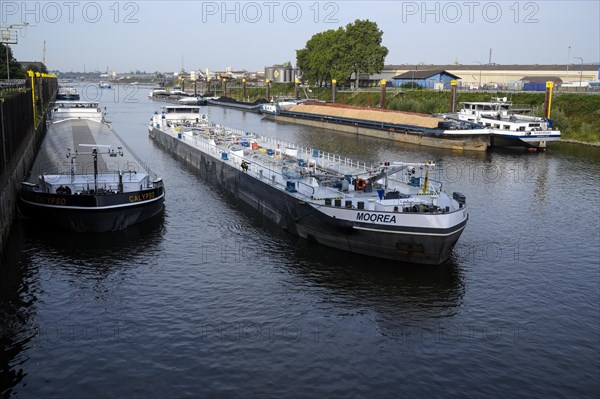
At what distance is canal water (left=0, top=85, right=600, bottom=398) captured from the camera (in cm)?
1698

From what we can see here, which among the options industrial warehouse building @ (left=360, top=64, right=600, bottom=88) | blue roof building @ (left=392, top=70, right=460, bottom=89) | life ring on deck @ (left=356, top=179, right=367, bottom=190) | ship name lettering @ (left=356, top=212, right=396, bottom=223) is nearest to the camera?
ship name lettering @ (left=356, top=212, right=396, bottom=223)

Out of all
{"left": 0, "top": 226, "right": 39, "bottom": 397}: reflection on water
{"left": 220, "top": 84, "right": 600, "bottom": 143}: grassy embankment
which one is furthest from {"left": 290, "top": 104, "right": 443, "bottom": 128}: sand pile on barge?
{"left": 0, "top": 226, "right": 39, "bottom": 397}: reflection on water

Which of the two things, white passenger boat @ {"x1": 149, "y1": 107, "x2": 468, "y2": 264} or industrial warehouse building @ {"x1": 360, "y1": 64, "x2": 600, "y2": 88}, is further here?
industrial warehouse building @ {"x1": 360, "y1": 64, "x2": 600, "y2": 88}

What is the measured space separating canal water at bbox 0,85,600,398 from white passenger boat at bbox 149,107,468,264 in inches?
35.0

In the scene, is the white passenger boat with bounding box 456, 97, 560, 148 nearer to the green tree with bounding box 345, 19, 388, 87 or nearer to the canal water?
the canal water

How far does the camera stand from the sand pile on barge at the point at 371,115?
3088 inches

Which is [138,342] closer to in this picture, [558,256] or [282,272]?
[282,272]

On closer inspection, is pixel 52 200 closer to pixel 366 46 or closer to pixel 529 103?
pixel 529 103

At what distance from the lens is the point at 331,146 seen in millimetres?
74688

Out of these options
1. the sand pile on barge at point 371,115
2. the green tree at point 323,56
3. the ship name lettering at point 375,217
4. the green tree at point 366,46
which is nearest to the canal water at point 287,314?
the ship name lettering at point 375,217

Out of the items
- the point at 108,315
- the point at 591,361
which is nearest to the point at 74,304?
the point at 108,315

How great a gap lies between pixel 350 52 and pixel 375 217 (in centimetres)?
11445

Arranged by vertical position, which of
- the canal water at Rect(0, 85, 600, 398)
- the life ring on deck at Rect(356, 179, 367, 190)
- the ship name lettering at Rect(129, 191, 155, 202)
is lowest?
the canal water at Rect(0, 85, 600, 398)

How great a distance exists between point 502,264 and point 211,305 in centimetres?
1401
